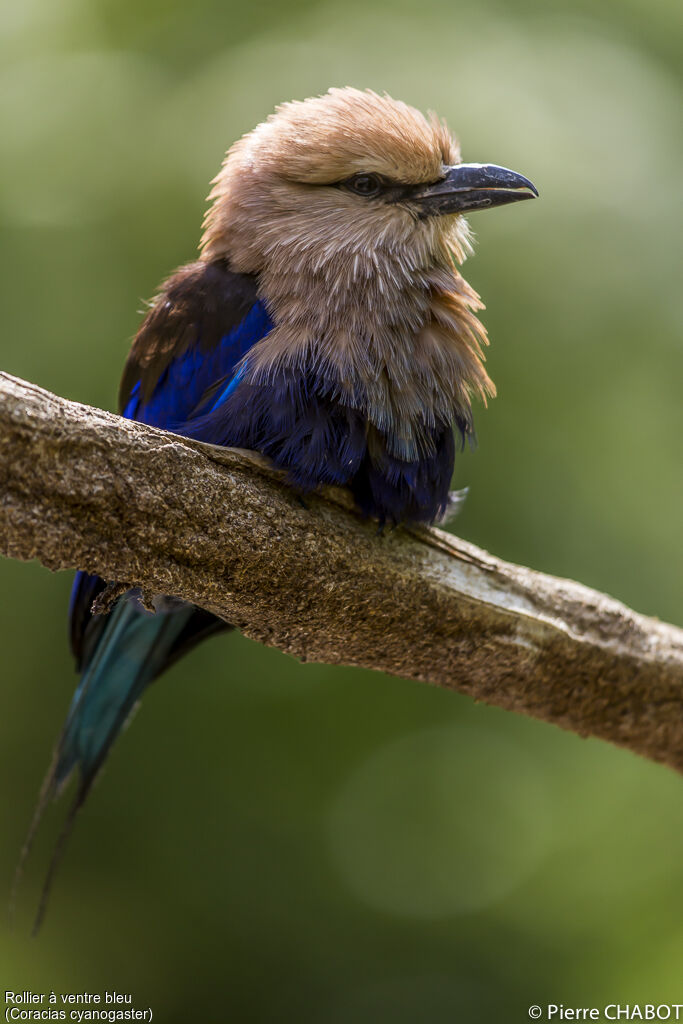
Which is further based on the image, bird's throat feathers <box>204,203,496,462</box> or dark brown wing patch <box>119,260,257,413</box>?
dark brown wing patch <box>119,260,257,413</box>

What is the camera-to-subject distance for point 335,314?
7.68ft

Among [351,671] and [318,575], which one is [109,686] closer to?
[318,575]

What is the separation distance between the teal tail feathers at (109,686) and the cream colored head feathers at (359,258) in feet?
2.87

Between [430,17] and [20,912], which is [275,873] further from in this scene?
[430,17]

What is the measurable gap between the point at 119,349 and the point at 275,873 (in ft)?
8.11

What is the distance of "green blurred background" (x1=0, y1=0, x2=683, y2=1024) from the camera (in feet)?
14.2

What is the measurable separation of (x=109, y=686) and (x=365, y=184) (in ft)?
5.22

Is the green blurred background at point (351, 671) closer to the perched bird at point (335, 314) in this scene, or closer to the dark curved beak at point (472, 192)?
the perched bird at point (335, 314)

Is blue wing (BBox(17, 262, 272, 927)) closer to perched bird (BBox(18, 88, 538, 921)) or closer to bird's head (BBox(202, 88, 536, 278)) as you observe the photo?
perched bird (BBox(18, 88, 538, 921))

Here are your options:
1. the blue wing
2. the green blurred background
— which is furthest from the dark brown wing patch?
the green blurred background

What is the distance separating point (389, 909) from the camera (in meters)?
4.52

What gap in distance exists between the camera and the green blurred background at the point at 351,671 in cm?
434

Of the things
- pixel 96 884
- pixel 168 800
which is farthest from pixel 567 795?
pixel 96 884

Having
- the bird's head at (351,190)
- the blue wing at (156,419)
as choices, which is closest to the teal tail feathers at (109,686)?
the blue wing at (156,419)
